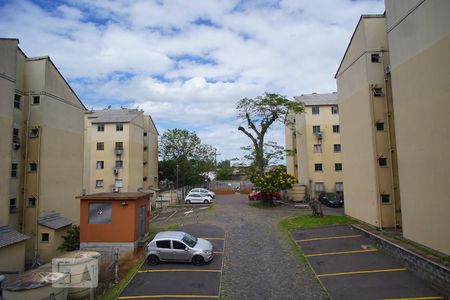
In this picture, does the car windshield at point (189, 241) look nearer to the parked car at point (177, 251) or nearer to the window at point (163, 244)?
the parked car at point (177, 251)

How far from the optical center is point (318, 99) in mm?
38156

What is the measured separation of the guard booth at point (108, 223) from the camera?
57.3 ft

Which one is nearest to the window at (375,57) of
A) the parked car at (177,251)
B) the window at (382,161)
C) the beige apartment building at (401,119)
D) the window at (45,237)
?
the beige apartment building at (401,119)

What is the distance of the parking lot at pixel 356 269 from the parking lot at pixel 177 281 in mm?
4819

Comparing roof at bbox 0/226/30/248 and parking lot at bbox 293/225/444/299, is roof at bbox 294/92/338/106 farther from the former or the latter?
roof at bbox 0/226/30/248

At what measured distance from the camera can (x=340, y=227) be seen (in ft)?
65.8

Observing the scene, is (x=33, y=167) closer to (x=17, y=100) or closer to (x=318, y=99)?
(x=17, y=100)

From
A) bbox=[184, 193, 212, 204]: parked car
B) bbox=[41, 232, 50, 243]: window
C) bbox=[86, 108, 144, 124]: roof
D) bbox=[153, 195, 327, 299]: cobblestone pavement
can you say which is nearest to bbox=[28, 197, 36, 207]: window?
bbox=[41, 232, 50, 243]: window

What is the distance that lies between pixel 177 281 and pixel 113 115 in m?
32.3

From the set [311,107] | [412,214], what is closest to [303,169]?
[311,107]

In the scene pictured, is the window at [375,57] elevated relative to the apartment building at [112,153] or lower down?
elevated

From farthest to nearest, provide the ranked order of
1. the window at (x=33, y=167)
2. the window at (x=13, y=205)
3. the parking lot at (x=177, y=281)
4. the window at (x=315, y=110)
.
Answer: the window at (x=315, y=110) → the window at (x=33, y=167) → the window at (x=13, y=205) → the parking lot at (x=177, y=281)

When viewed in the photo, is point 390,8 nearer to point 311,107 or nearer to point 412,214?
point 412,214

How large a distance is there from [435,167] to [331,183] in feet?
76.7
